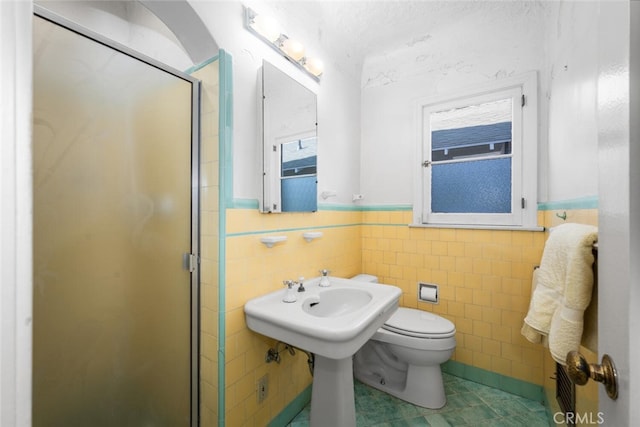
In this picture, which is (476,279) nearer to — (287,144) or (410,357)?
(410,357)

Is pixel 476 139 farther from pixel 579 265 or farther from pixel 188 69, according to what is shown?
pixel 188 69

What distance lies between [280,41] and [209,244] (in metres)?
1.16

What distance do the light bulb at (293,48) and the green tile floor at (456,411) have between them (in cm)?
214

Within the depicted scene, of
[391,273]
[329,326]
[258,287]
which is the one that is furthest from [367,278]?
[329,326]

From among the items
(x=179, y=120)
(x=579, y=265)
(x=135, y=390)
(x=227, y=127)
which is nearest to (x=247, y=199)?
(x=227, y=127)

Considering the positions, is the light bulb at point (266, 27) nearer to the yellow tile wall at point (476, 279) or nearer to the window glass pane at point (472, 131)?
the window glass pane at point (472, 131)

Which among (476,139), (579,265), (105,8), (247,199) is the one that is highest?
(105,8)

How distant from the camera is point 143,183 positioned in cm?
118

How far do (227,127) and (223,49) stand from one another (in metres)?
0.35

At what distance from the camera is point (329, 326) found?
1.10 metres

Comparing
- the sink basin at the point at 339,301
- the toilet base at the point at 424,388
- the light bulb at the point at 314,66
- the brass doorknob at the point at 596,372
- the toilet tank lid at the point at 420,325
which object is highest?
the light bulb at the point at 314,66

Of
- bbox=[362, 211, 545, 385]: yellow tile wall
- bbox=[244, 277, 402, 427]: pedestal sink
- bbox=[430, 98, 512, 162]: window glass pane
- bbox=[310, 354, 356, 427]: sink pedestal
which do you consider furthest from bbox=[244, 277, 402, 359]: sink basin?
bbox=[430, 98, 512, 162]: window glass pane

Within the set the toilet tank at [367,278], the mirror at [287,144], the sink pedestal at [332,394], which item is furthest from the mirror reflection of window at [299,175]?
the sink pedestal at [332,394]

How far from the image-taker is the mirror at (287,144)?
1479 millimetres
